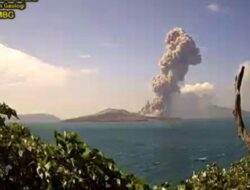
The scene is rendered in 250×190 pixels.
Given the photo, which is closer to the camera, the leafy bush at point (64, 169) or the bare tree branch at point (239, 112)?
the leafy bush at point (64, 169)

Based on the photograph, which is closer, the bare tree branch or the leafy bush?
the leafy bush

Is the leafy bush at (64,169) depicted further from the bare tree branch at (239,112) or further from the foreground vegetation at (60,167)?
the bare tree branch at (239,112)

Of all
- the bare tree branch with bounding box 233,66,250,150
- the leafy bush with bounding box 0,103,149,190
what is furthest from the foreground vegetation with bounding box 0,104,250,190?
the bare tree branch with bounding box 233,66,250,150

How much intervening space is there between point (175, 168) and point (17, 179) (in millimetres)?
138040

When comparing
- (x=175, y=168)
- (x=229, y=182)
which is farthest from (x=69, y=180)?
(x=175, y=168)

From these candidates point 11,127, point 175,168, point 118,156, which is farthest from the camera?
point 118,156

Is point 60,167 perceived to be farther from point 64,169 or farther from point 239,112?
point 239,112

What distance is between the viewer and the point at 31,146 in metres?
5.66

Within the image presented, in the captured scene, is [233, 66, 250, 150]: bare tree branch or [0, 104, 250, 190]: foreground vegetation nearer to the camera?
[0, 104, 250, 190]: foreground vegetation

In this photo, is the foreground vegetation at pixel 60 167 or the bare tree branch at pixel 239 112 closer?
the foreground vegetation at pixel 60 167

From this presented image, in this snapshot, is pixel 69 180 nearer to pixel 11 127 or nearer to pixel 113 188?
pixel 113 188

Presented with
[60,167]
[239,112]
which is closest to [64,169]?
[60,167]

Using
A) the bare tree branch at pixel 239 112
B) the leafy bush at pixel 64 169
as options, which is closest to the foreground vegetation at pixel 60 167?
the leafy bush at pixel 64 169

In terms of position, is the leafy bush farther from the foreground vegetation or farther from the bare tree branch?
the bare tree branch
